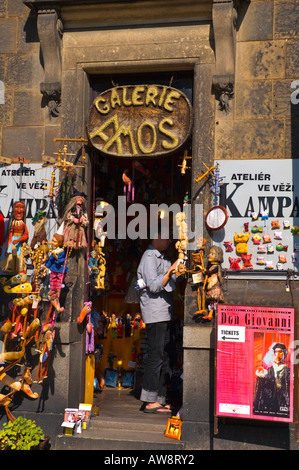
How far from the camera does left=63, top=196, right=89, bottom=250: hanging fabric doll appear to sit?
26.5ft

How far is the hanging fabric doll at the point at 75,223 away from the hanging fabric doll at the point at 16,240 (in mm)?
564

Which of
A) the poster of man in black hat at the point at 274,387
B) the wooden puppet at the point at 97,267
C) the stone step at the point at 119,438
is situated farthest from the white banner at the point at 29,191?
the poster of man in black hat at the point at 274,387

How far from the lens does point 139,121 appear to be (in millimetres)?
8227

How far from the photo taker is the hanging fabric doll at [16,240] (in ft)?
26.5

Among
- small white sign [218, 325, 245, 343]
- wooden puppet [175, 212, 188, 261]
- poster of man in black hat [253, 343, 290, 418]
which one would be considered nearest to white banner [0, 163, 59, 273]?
wooden puppet [175, 212, 188, 261]

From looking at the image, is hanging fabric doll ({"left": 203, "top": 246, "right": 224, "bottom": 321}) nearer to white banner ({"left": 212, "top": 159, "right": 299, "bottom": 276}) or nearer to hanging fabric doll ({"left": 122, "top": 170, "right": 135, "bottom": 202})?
white banner ({"left": 212, "top": 159, "right": 299, "bottom": 276})

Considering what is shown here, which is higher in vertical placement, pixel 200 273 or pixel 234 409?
pixel 200 273

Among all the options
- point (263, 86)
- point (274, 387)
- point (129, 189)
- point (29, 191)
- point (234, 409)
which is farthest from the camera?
point (129, 189)

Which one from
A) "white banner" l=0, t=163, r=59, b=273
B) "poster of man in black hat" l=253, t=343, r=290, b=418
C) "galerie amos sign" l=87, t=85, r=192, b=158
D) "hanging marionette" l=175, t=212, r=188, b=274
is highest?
"galerie amos sign" l=87, t=85, r=192, b=158

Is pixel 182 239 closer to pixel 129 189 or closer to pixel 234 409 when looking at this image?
pixel 129 189

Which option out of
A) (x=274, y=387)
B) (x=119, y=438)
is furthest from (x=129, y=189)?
(x=274, y=387)

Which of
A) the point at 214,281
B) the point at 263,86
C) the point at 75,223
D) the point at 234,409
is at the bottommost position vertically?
the point at 234,409

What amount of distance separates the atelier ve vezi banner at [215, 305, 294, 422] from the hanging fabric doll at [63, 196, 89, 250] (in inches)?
78.4

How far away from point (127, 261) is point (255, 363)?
3.45 metres
